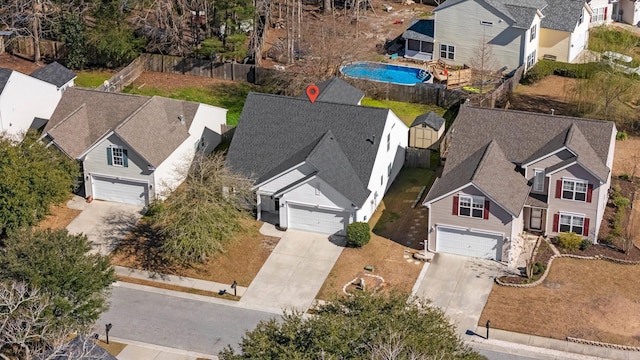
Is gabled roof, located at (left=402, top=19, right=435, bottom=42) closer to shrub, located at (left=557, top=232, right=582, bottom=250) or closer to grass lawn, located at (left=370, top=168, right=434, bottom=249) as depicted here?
grass lawn, located at (left=370, top=168, right=434, bottom=249)

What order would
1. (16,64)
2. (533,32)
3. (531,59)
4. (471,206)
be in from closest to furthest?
(471,206), (533,32), (531,59), (16,64)

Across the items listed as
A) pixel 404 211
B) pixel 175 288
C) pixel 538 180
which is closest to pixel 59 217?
pixel 175 288

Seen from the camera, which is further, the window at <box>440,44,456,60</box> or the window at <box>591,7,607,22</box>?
the window at <box>591,7,607,22</box>

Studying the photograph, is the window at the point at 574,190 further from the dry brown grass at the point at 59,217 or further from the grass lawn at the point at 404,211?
the dry brown grass at the point at 59,217

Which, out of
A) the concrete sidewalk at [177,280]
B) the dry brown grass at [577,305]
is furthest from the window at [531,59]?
the concrete sidewalk at [177,280]

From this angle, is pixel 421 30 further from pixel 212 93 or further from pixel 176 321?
pixel 176 321

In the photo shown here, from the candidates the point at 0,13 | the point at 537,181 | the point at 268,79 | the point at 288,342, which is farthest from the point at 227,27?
the point at 288,342

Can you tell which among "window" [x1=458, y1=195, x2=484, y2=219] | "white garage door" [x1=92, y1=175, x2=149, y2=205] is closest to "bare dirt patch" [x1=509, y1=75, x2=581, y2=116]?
"window" [x1=458, y1=195, x2=484, y2=219]
